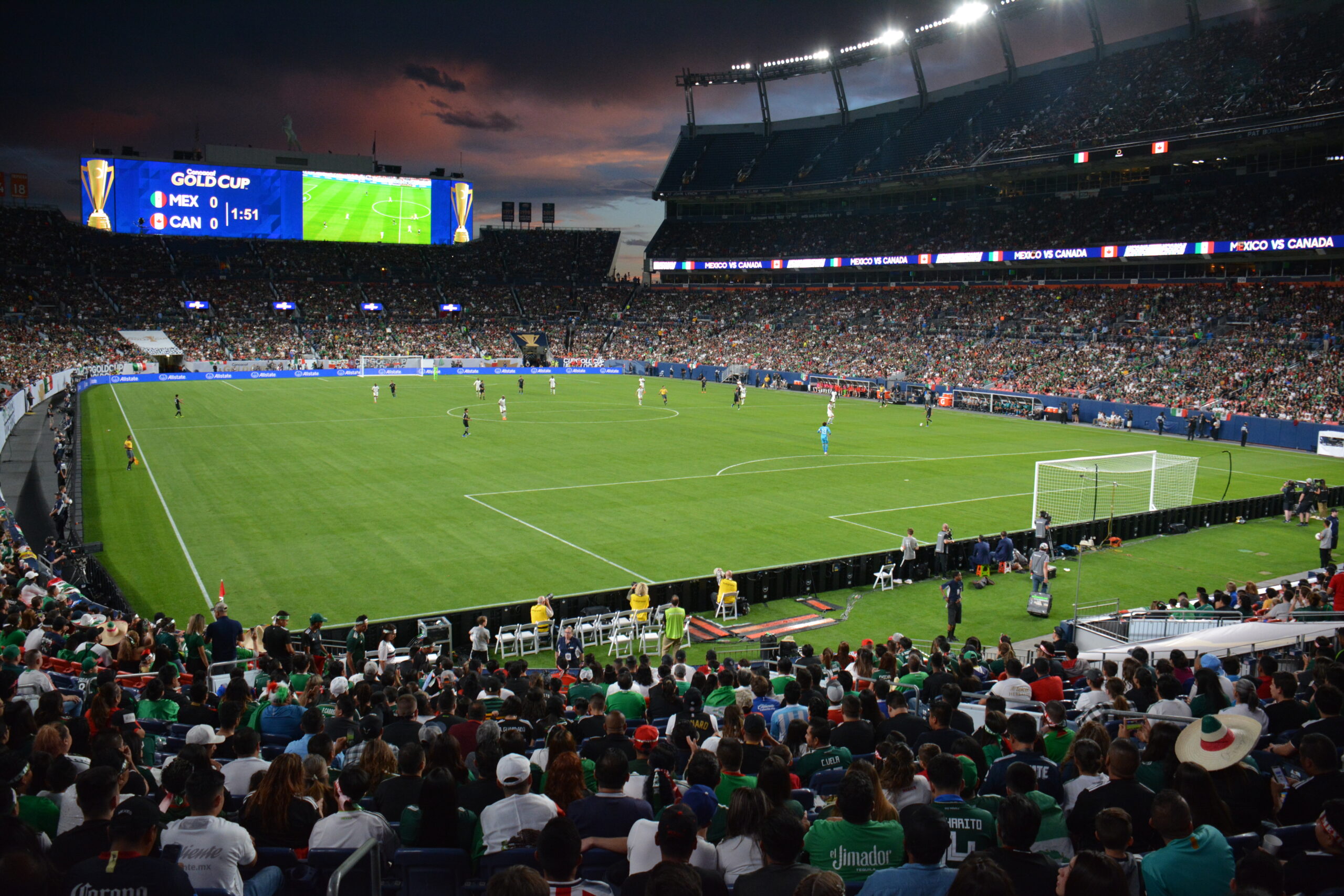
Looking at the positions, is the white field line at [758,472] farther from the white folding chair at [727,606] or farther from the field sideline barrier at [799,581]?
the white folding chair at [727,606]

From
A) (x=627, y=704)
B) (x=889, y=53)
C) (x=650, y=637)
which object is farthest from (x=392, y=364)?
(x=627, y=704)

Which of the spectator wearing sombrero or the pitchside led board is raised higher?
the pitchside led board

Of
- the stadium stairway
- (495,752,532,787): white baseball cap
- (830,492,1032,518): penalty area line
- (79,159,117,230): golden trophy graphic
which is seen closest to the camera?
(495,752,532,787): white baseball cap

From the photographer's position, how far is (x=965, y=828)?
586 centimetres

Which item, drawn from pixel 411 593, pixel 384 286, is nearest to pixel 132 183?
pixel 384 286

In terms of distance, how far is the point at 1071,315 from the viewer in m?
72.6

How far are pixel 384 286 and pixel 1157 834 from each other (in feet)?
365

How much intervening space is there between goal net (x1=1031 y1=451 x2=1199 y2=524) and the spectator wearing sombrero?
23732 millimetres

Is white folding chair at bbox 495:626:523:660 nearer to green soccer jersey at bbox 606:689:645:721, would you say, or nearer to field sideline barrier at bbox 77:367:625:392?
green soccer jersey at bbox 606:689:645:721

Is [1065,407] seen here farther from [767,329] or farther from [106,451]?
[106,451]

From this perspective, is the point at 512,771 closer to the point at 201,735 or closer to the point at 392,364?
the point at 201,735

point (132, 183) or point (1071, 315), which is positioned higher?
point (132, 183)

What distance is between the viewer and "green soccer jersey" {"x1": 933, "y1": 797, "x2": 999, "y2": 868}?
19.2ft

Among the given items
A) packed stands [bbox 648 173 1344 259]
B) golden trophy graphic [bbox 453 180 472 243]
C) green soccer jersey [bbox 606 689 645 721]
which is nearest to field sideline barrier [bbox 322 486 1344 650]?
green soccer jersey [bbox 606 689 645 721]
